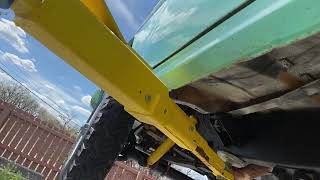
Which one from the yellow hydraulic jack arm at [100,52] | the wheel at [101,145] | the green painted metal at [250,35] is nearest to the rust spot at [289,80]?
the green painted metal at [250,35]

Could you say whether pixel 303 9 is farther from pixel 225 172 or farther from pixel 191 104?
pixel 225 172

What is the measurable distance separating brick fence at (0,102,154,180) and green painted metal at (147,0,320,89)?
400 inches

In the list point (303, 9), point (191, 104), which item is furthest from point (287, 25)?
point (191, 104)

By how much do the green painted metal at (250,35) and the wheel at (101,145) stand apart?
88 centimetres

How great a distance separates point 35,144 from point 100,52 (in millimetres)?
11188

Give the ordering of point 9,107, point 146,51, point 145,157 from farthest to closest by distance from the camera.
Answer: point 9,107 → point 145,157 → point 146,51

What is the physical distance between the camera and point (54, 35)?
1090 millimetres

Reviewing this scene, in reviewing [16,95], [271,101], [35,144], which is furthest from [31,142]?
[16,95]

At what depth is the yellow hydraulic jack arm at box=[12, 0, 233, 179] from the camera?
→ 1.05 metres

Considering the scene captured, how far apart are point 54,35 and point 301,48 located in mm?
728

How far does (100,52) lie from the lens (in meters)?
1.24

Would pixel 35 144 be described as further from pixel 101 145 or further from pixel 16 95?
pixel 16 95

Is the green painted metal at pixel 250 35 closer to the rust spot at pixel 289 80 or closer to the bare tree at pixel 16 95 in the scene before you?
the rust spot at pixel 289 80

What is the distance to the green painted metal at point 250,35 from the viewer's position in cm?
108
